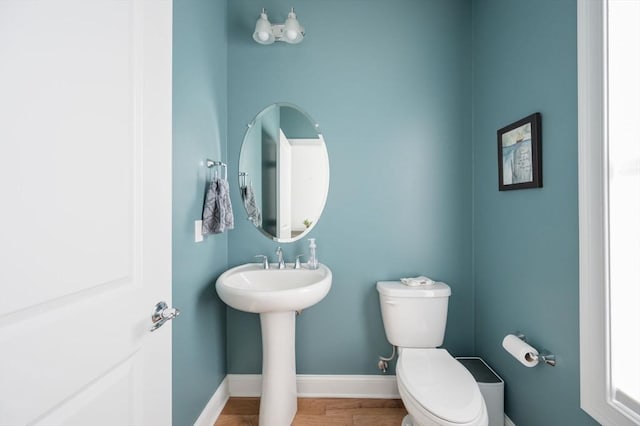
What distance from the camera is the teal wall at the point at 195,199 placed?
4.30 feet

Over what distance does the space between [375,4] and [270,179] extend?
1.28 meters

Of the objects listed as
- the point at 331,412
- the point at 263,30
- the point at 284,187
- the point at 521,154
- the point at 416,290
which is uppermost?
the point at 263,30

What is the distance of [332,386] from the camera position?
6.16 ft

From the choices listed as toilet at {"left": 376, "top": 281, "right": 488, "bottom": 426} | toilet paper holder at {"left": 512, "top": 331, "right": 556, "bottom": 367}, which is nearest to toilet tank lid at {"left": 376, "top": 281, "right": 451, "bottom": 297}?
toilet at {"left": 376, "top": 281, "right": 488, "bottom": 426}

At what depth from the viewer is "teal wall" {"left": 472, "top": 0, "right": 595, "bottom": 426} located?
113 cm

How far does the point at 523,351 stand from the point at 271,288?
1.23m

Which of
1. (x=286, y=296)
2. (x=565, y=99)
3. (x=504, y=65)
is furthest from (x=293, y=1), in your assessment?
(x=286, y=296)

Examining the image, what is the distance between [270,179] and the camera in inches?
76.5

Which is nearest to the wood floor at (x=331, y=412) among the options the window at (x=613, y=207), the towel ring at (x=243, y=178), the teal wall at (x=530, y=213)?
the teal wall at (x=530, y=213)

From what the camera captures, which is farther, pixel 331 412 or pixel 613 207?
pixel 331 412

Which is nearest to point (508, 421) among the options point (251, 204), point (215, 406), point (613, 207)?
point (613, 207)

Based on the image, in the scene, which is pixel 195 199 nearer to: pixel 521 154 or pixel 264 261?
Result: pixel 264 261

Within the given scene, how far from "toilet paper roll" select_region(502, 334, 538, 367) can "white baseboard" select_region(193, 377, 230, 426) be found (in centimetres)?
151
